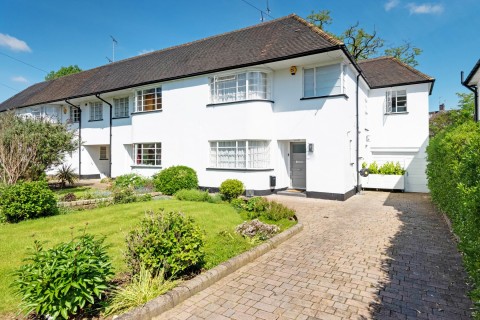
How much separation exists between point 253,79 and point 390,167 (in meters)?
9.47

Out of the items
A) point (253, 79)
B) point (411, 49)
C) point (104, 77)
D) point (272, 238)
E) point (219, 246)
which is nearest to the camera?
point (219, 246)

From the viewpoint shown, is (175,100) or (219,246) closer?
(219,246)

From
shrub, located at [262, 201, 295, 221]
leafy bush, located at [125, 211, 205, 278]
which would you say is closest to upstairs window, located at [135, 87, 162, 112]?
shrub, located at [262, 201, 295, 221]

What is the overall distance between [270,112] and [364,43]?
2180cm

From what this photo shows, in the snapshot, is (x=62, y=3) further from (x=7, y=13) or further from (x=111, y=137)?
(x=111, y=137)

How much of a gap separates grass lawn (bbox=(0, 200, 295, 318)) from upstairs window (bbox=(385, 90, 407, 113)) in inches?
507

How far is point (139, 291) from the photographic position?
3.93m

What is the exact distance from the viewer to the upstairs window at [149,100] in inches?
688

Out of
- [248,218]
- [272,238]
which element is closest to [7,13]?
[248,218]

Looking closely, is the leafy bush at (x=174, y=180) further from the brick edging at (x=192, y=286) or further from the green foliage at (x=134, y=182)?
the brick edging at (x=192, y=286)

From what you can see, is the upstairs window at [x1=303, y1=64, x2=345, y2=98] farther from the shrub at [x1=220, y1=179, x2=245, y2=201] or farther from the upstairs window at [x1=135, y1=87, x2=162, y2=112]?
the upstairs window at [x1=135, y1=87, x2=162, y2=112]

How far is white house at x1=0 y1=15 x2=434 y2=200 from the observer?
13094 mm

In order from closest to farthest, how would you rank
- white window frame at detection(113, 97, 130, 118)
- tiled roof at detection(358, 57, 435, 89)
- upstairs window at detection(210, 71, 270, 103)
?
1. upstairs window at detection(210, 71, 270, 103)
2. tiled roof at detection(358, 57, 435, 89)
3. white window frame at detection(113, 97, 130, 118)

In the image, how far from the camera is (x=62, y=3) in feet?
47.5
